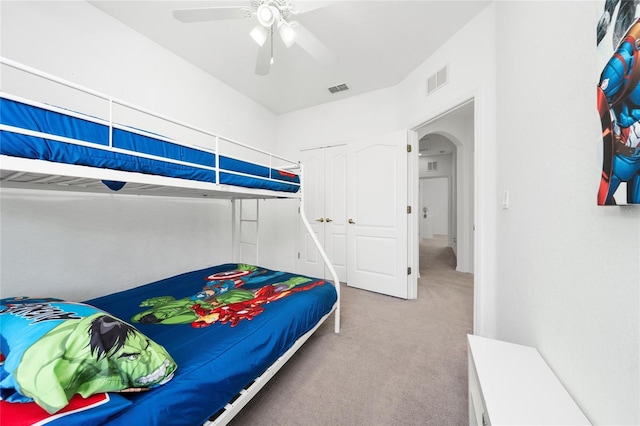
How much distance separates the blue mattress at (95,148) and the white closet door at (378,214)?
1.91 meters

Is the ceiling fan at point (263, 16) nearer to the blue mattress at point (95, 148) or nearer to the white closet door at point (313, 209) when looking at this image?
the blue mattress at point (95, 148)

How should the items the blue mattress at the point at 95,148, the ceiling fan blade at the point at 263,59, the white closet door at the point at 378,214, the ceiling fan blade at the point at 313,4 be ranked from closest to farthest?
the blue mattress at the point at 95,148, the ceiling fan blade at the point at 313,4, the ceiling fan blade at the point at 263,59, the white closet door at the point at 378,214

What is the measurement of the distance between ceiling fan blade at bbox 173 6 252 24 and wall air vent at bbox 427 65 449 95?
6.02 ft

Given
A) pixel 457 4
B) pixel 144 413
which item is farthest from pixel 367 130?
pixel 144 413

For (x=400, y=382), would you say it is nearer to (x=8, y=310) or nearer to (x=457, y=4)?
(x=8, y=310)

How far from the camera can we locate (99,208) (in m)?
1.91

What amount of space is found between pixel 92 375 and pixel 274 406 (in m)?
0.93

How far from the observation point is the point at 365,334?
6.40ft

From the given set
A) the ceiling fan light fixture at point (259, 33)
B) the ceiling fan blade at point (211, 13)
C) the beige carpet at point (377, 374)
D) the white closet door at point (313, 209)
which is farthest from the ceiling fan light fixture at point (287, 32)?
the beige carpet at point (377, 374)

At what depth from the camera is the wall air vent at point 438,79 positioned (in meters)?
2.21

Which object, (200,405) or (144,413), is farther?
(200,405)

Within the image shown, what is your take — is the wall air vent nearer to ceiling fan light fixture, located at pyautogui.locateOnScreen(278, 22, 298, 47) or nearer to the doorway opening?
the doorway opening

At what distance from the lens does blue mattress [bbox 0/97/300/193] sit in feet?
2.68

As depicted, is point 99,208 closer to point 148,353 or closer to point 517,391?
point 148,353
